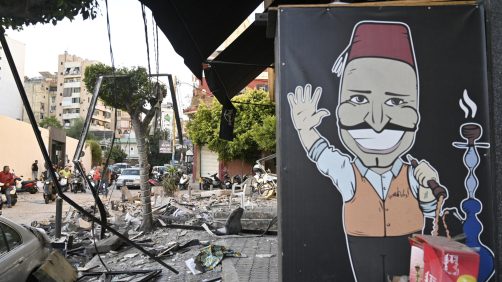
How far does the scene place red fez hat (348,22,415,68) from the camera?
2916 millimetres

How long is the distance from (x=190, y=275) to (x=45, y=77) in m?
123

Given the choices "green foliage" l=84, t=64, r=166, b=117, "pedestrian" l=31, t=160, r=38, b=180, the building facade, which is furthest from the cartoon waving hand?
the building facade

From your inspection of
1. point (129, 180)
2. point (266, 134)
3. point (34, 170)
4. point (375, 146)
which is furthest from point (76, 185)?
point (375, 146)

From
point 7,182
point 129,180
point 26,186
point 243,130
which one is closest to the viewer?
point 7,182

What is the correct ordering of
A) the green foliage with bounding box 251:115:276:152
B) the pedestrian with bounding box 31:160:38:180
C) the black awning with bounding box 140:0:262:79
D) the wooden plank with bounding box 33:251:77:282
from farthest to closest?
the pedestrian with bounding box 31:160:38:180, the green foliage with bounding box 251:115:276:152, the wooden plank with bounding box 33:251:77:282, the black awning with bounding box 140:0:262:79

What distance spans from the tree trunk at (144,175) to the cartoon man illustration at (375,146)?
7.81m

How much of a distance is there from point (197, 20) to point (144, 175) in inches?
221

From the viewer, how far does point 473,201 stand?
9.41 feet

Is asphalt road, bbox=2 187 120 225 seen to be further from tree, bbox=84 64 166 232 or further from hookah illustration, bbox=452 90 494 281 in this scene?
hookah illustration, bbox=452 90 494 281

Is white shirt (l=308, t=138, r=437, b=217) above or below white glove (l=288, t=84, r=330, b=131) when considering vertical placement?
below

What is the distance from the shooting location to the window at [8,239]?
4.70m

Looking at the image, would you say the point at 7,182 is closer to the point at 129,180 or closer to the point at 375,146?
the point at 129,180

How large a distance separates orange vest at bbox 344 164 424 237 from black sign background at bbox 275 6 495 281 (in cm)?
10

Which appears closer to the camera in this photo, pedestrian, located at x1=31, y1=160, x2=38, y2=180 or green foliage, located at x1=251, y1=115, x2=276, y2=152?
green foliage, located at x1=251, y1=115, x2=276, y2=152
